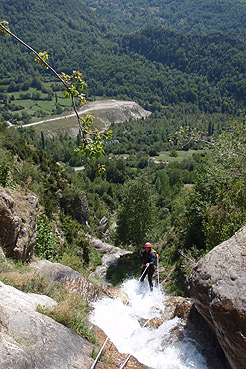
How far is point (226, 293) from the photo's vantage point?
8055mm

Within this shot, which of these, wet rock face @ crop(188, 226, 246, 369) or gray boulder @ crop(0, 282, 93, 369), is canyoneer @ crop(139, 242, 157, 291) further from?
gray boulder @ crop(0, 282, 93, 369)

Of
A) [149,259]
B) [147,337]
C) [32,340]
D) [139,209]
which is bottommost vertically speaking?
[139,209]

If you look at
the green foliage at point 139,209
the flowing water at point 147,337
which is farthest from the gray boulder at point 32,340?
the green foliage at point 139,209

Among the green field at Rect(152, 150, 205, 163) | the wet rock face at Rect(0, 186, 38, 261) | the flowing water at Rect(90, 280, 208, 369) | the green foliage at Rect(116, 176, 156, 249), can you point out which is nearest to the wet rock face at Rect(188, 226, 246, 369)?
the flowing water at Rect(90, 280, 208, 369)

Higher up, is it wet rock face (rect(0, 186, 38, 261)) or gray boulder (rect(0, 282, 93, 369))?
gray boulder (rect(0, 282, 93, 369))

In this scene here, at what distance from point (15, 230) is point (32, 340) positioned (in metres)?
6.40

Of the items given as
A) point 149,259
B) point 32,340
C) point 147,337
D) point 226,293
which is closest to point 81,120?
point 32,340

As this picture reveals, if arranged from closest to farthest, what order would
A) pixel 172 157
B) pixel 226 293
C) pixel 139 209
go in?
pixel 226 293
pixel 139 209
pixel 172 157

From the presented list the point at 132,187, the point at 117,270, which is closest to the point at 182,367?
the point at 117,270

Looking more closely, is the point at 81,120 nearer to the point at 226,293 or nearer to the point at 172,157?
the point at 226,293

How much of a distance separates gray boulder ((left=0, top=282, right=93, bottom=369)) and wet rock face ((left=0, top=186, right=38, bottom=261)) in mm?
3785

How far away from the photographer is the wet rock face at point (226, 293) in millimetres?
7582

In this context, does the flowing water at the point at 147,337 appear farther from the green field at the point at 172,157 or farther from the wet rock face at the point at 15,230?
the green field at the point at 172,157

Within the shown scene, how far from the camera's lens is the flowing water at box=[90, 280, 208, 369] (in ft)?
28.7
